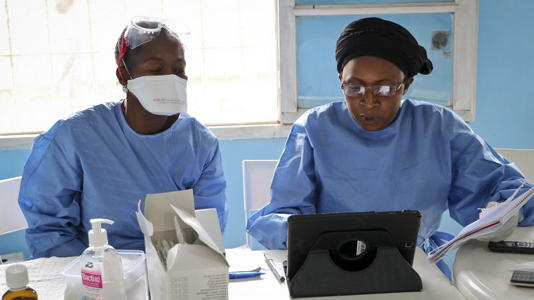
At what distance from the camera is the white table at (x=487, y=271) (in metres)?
1.10

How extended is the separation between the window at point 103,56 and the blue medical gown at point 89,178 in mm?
1123

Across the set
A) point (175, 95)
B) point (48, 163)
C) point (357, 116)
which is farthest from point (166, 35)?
point (357, 116)

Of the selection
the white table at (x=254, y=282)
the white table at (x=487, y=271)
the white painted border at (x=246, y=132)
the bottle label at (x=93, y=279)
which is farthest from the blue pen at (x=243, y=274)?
the white painted border at (x=246, y=132)

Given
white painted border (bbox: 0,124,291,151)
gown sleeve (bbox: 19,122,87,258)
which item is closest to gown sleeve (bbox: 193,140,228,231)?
gown sleeve (bbox: 19,122,87,258)

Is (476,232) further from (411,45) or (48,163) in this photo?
(48,163)

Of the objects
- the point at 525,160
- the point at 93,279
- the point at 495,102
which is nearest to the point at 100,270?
the point at 93,279

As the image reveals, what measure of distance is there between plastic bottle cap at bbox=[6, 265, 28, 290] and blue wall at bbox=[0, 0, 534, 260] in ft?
6.45

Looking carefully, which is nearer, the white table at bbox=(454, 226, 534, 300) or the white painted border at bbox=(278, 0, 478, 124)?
the white table at bbox=(454, 226, 534, 300)

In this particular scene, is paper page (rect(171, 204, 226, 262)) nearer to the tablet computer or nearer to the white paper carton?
the white paper carton

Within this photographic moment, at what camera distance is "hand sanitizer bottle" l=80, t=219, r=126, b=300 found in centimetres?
101

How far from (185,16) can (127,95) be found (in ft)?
3.65

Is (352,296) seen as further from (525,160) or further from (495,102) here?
(495,102)

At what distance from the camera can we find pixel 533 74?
112 inches

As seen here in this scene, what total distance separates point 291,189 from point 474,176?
580 millimetres
